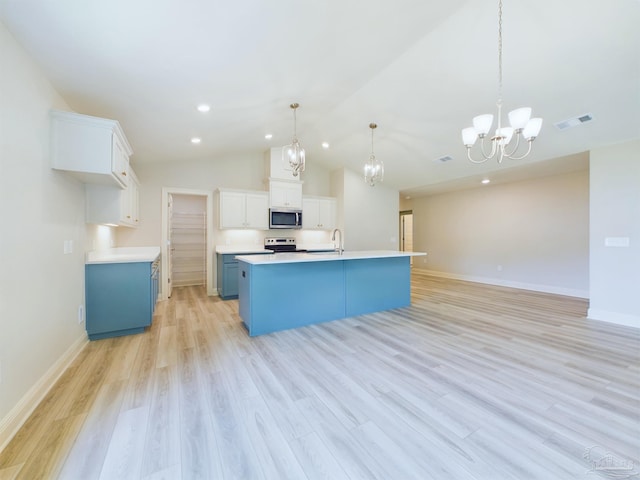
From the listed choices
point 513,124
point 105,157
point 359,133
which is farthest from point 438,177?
point 105,157

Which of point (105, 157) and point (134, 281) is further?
point (134, 281)

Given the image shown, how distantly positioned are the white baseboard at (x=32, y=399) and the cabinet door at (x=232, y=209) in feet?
9.99

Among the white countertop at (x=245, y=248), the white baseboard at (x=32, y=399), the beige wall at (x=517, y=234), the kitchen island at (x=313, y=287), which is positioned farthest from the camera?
the beige wall at (x=517, y=234)

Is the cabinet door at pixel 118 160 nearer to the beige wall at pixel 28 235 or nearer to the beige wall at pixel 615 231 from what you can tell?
the beige wall at pixel 28 235

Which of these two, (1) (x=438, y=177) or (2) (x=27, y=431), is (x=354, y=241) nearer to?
(1) (x=438, y=177)

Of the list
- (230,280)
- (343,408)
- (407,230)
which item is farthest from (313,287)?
(407,230)

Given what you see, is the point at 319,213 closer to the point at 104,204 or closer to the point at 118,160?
the point at 104,204

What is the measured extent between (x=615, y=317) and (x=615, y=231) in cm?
118

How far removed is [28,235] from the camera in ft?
5.97

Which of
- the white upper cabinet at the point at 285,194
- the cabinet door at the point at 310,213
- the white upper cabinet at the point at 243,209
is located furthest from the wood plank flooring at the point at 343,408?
the cabinet door at the point at 310,213

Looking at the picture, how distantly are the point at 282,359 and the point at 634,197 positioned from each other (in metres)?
4.93

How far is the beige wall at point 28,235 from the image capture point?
5.18 ft

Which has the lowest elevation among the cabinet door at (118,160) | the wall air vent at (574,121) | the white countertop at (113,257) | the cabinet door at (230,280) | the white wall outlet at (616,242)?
the cabinet door at (230,280)

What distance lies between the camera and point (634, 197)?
348 cm
